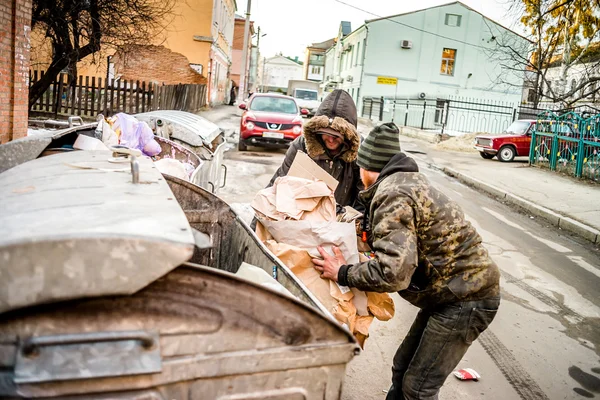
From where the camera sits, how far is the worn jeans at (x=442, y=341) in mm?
2637

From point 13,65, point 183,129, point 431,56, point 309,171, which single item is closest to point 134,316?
point 309,171

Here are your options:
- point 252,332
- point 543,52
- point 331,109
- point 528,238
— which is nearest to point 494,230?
point 528,238

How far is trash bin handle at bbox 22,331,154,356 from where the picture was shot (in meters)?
1.51

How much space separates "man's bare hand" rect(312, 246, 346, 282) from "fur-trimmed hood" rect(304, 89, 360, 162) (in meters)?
1.41

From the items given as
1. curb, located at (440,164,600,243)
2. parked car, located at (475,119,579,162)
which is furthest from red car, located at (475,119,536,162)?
curb, located at (440,164,600,243)

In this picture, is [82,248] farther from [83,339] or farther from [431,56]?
[431,56]

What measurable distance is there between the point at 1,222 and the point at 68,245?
316 mm

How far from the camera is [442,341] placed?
2.65 meters

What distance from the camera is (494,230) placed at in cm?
898

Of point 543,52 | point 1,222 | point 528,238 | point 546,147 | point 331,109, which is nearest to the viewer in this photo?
point 1,222

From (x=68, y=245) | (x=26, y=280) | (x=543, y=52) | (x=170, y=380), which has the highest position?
(x=543, y=52)

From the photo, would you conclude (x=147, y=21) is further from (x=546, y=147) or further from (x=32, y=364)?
(x=32, y=364)

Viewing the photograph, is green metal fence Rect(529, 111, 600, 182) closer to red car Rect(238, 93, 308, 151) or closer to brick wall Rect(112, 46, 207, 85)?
red car Rect(238, 93, 308, 151)

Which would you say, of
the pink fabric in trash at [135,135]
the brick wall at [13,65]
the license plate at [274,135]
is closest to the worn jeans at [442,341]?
the pink fabric in trash at [135,135]
